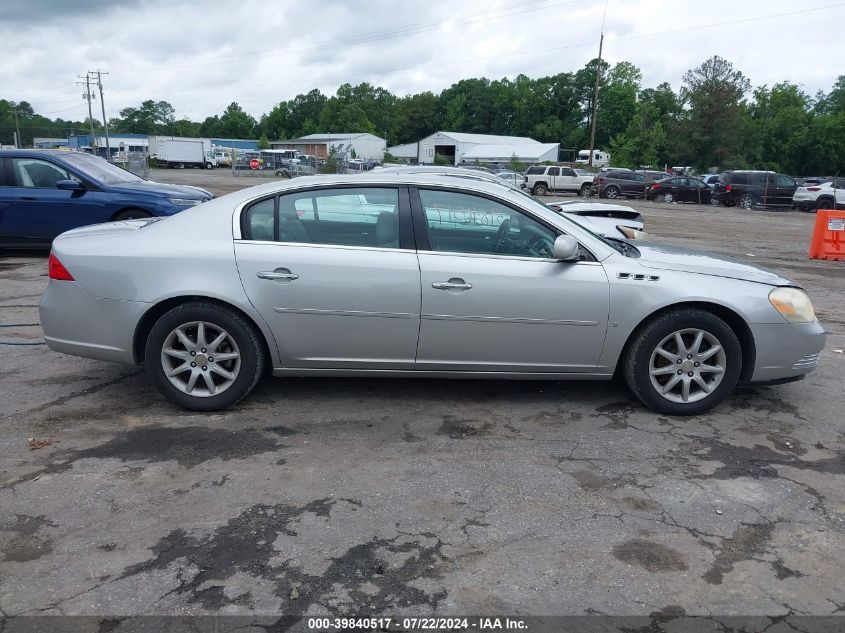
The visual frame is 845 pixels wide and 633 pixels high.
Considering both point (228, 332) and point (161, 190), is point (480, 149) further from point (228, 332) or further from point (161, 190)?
point (228, 332)

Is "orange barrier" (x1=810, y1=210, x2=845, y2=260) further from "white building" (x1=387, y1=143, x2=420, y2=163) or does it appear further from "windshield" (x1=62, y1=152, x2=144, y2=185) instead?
"white building" (x1=387, y1=143, x2=420, y2=163)

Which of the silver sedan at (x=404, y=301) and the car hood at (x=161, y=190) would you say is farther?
the car hood at (x=161, y=190)

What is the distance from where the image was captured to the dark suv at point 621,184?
34.0m

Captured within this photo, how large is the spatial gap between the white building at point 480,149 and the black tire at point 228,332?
6313 cm

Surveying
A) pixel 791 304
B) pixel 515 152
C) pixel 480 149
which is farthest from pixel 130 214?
pixel 480 149

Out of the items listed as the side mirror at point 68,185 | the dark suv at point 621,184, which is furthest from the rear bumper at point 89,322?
the dark suv at point 621,184

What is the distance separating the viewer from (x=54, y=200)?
957 cm

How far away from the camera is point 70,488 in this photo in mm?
3424

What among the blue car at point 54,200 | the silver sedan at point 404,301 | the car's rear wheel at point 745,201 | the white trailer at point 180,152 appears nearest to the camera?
the silver sedan at point 404,301

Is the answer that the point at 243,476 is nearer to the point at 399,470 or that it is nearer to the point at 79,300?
the point at 399,470

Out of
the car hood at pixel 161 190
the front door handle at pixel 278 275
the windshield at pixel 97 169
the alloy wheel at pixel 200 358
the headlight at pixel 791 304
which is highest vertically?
the windshield at pixel 97 169

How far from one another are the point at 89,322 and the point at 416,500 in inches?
98.5

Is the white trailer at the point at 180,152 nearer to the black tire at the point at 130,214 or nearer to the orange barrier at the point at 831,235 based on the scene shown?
the black tire at the point at 130,214

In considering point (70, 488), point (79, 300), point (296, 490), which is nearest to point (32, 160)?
point (79, 300)
